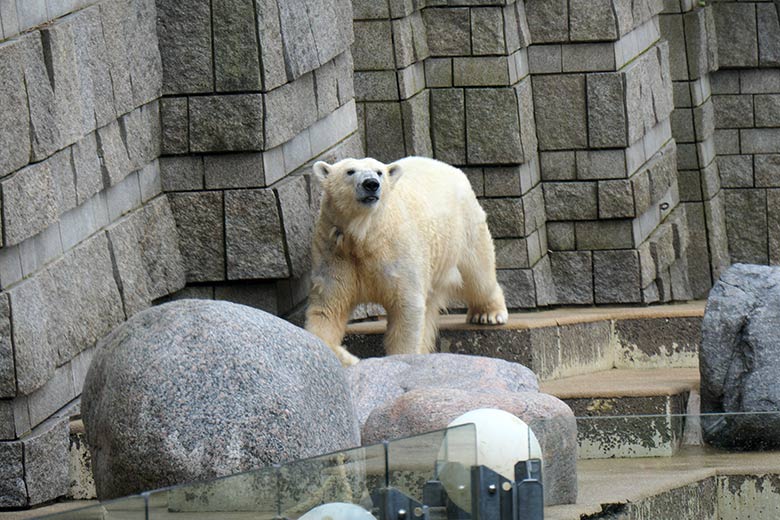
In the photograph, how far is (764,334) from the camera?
7.48 metres

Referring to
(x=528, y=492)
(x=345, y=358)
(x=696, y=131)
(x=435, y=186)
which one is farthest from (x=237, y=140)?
(x=696, y=131)

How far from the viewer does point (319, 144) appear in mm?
8461

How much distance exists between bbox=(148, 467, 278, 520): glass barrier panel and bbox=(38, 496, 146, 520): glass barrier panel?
1.5 inches

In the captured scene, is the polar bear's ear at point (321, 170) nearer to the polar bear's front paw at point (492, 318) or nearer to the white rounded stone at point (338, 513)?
the polar bear's front paw at point (492, 318)

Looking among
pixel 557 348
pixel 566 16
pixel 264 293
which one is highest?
pixel 566 16

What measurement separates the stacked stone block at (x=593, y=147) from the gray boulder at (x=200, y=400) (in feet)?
17.1

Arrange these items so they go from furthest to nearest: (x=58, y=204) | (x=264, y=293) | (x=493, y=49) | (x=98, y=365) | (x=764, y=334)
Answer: (x=493, y=49), (x=264, y=293), (x=764, y=334), (x=58, y=204), (x=98, y=365)

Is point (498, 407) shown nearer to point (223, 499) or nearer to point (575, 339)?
point (223, 499)

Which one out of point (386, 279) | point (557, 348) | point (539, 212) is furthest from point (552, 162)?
point (386, 279)

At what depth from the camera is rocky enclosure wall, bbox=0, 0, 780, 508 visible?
6105 mm

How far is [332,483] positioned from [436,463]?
17.1 inches

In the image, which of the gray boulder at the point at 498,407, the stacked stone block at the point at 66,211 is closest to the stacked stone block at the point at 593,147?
the stacked stone block at the point at 66,211

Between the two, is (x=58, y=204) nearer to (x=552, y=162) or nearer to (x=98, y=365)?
(x=98, y=365)

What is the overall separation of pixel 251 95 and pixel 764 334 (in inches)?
98.0
